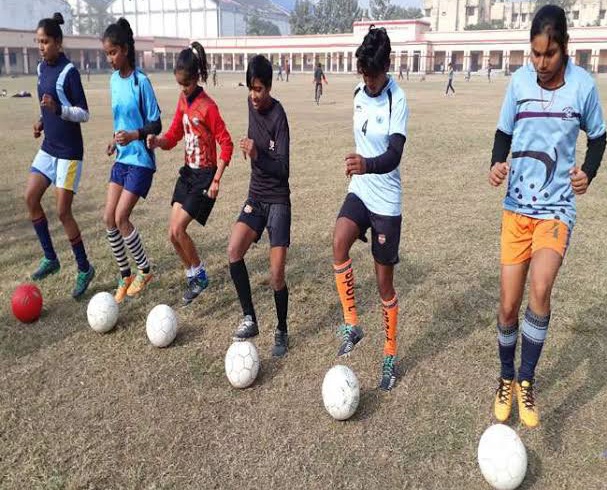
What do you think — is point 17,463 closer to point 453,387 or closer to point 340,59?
point 453,387

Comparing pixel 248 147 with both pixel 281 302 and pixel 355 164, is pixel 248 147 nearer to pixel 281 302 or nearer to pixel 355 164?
pixel 355 164

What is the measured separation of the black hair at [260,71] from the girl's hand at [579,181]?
223 centimetres

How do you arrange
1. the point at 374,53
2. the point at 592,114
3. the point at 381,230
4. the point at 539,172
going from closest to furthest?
the point at 592,114
the point at 539,172
the point at 374,53
the point at 381,230

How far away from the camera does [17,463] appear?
3.30 m

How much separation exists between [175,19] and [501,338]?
565ft

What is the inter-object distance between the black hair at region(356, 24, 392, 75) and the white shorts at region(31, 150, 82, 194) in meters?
3.36

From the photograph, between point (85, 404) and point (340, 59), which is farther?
point (340, 59)

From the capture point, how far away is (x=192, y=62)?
484cm

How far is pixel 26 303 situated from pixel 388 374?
329 centimetres

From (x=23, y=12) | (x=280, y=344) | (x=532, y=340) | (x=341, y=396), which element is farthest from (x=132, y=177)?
(x=23, y=12)

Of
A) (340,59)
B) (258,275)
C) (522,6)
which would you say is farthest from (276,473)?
(522,6)

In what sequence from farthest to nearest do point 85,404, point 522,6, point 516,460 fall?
point 522,6, point 85,404, point 516,460

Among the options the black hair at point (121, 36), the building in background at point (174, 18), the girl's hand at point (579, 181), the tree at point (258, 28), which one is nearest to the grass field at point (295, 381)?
the girl's hand at point (579, 181)

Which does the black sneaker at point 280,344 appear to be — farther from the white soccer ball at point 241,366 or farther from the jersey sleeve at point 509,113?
the jersey sleeve at point 509,113
